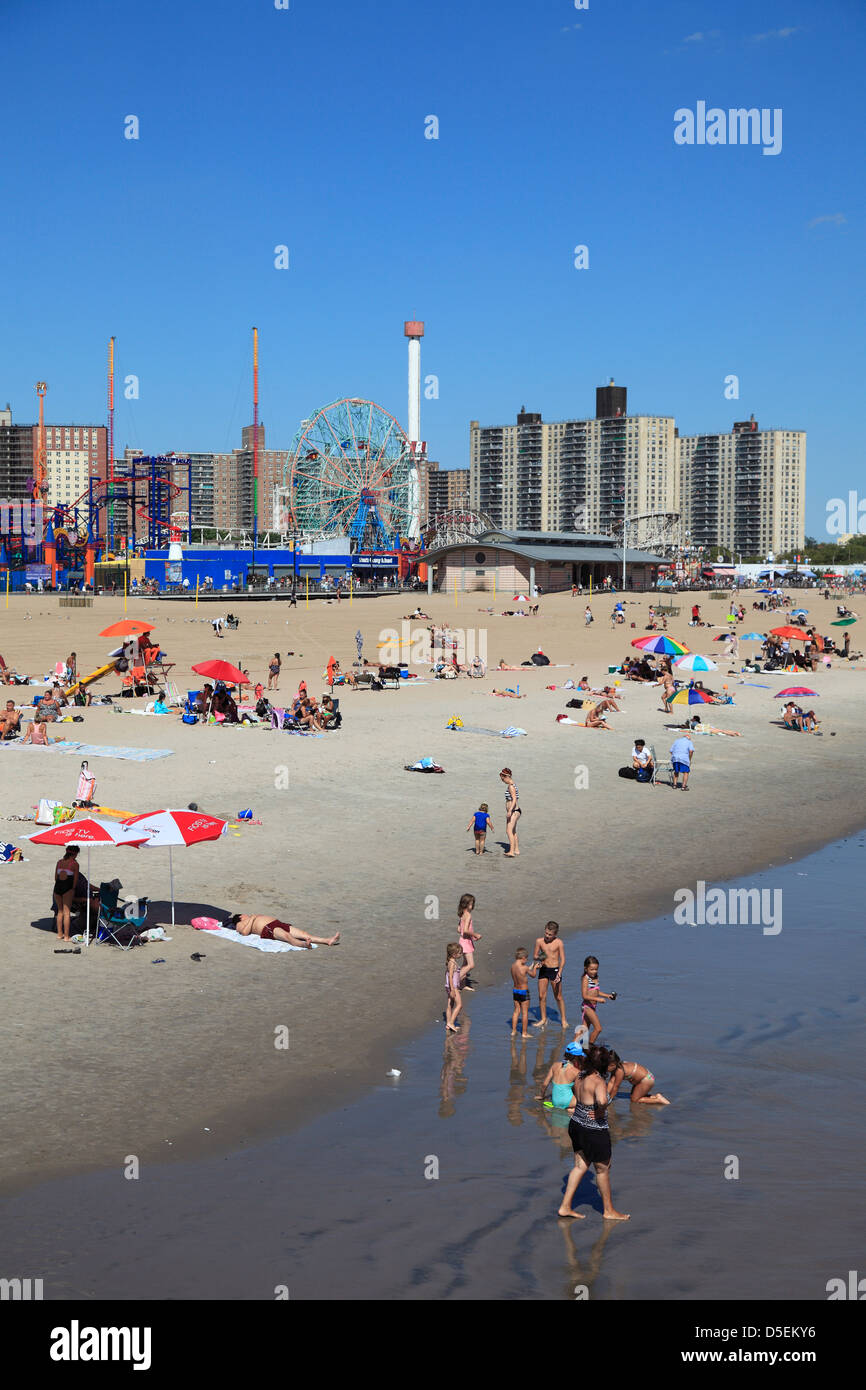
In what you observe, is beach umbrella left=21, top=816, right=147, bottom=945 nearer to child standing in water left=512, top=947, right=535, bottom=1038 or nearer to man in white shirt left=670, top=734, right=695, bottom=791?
child standing in water left=512, top=947, right=535, bottom=1038

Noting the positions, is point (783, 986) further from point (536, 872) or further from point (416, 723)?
point (416, 723)

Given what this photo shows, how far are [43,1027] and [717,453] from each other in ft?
627

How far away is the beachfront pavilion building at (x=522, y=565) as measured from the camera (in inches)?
2894

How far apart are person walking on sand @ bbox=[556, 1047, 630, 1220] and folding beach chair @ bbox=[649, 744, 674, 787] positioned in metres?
14.9

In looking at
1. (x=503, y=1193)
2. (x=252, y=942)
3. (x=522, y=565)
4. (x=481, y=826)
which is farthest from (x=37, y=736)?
(x=522, y=565)

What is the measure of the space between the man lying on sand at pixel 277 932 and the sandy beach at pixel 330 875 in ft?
0.59

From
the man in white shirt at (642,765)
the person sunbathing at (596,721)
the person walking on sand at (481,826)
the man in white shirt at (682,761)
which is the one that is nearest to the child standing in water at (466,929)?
the person walking on sand at (481,826)

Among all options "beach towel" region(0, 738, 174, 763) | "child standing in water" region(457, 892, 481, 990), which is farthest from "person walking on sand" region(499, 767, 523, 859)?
"beach towel" region(0, 738, 174, 763)

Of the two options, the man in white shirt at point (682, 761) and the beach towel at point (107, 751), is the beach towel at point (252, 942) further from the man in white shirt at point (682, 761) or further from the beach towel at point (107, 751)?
the man in white shirt at point (682, 761)

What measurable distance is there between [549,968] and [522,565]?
209 feet

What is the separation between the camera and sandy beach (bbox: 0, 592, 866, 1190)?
9.02m

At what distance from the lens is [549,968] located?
11.1 metres

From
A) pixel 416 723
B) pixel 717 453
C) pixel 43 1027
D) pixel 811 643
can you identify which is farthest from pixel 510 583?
pixel 717 453

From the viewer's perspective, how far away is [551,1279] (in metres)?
6.83
